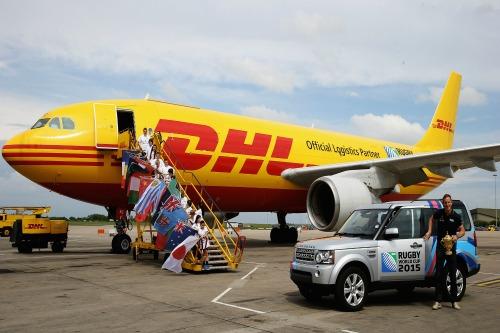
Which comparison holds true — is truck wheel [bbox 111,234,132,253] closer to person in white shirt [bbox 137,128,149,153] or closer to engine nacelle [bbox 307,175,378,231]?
person in white shirt [bbox 137,128,149,153]

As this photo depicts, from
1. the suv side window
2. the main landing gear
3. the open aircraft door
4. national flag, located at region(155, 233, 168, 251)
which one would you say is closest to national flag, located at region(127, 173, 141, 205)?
the open aircraft door

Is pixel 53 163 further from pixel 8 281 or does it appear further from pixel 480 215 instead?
pixel 480 215

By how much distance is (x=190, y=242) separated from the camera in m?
12.2

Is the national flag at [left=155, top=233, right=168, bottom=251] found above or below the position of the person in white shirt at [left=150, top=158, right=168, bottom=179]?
below

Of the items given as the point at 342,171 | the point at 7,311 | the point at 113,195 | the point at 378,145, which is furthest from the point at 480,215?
the point at 7,311

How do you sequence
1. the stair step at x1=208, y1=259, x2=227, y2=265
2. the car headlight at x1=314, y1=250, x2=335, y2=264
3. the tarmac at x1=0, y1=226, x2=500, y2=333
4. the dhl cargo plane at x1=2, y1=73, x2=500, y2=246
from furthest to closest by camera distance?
the dhl cargo plane at x1=2, y1=73, x2=500, y2=246
the stair step at x1=208, y1=259, x2=227, y2=265
the car headlight at x1=314, y1=250, x2=335, y2=264
the tarmac at x1=0, y1=226, x2=500, y2=333

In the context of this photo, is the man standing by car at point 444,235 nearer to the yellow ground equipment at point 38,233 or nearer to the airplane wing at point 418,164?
the airplane wing at point 418,164

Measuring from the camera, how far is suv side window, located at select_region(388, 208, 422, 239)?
8547 millimetres

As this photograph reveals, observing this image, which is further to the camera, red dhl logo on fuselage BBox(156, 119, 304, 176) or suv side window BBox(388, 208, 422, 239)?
red dhl logo on fuselage BBox(156, 119, 304, 176)

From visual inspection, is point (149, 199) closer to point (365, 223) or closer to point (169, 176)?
point (169, 176)

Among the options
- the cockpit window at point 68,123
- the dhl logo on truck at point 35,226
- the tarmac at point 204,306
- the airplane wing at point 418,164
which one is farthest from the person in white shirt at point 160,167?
the dhl logo on truck at point 35,226

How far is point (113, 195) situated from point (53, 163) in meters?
2.21

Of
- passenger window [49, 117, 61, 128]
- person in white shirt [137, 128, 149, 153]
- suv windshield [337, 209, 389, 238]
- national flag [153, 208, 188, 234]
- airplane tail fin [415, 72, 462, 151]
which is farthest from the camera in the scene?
airplane tail fin [415, 72, 462, 151]

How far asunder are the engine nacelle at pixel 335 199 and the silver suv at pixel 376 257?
23.5 ft
